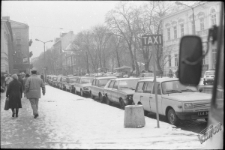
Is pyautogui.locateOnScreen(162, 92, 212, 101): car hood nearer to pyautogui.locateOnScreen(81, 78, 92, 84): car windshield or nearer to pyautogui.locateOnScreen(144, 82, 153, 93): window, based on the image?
pyautogui.locateOnScreen(144, 82, 153, 93): window

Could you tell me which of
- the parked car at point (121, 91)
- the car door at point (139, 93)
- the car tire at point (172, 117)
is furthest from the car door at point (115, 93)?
the car tire at point (172, 117)

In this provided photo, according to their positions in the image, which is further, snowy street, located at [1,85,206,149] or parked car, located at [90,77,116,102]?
parked car, located at [90,77,116,102]

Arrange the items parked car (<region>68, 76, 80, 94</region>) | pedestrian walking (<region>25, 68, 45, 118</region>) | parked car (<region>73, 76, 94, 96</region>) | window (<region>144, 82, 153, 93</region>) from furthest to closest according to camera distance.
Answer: parked car (<region>68, 76, 80, 94</region>), parked car (<region>73, 76, 94, 96</region>), window (<region>144, 82, 153, 93</region>), pedestrian walking (<region>25, 68, 45, 118</region>)

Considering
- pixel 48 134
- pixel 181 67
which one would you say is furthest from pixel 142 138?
pixel 181 67

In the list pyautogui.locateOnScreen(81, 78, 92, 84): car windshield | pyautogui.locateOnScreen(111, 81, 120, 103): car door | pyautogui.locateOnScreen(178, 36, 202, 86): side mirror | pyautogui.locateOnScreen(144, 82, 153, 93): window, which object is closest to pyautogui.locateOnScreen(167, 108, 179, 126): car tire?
pyautogui.locateOnScreen(144, 82, 153, 93): window

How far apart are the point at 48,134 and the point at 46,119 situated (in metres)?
3.02

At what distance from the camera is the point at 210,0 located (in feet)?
11.0

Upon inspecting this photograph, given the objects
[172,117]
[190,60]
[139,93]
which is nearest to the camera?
[190,60]

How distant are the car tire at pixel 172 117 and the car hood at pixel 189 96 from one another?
1.35ft

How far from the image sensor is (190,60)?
122 inches

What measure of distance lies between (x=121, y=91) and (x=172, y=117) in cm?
570

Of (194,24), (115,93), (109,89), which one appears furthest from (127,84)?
(194,24)

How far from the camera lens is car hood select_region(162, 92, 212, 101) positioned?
1028 cm

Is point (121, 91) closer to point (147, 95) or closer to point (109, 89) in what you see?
point (109, 89)
